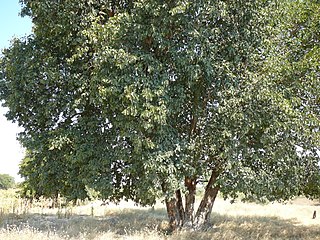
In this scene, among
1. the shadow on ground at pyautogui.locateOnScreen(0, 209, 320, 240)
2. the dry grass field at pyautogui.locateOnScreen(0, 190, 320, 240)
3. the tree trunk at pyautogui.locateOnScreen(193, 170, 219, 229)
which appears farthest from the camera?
the tree trunk at pyautogui.locateOnScreen(193, 170, 219, 229)

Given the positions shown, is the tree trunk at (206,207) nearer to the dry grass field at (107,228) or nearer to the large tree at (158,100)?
the dry grass field at (107,228)

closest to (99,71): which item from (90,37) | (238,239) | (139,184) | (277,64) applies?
(90,37)

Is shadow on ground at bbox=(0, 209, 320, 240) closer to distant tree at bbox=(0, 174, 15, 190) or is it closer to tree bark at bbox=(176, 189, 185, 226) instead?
tree bark at bbox=(176, 189, 185, 226)

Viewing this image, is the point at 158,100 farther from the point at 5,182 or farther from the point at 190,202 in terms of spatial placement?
the point at 5,182

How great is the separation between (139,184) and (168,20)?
4.49 m

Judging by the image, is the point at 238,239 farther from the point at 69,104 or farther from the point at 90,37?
the point at 90,37

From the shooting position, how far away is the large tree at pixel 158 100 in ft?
27.8

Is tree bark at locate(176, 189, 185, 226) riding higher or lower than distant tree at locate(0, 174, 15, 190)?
lower

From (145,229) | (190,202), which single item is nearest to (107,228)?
(145,229)

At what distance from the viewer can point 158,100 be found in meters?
8.43

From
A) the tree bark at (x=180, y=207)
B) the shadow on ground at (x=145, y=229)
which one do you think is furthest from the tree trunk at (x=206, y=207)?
the tree bark at (x=180, y=207)

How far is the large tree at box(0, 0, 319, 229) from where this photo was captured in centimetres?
846

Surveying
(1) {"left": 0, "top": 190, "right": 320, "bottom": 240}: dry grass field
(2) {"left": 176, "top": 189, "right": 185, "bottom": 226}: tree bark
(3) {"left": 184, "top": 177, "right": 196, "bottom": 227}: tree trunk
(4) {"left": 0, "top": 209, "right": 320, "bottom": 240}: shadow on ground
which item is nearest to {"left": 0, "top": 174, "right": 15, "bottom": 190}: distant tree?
(1) {"left": 0, "top": 190, "right": 320, "bottom": 240}: dry grass field

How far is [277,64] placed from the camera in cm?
938
